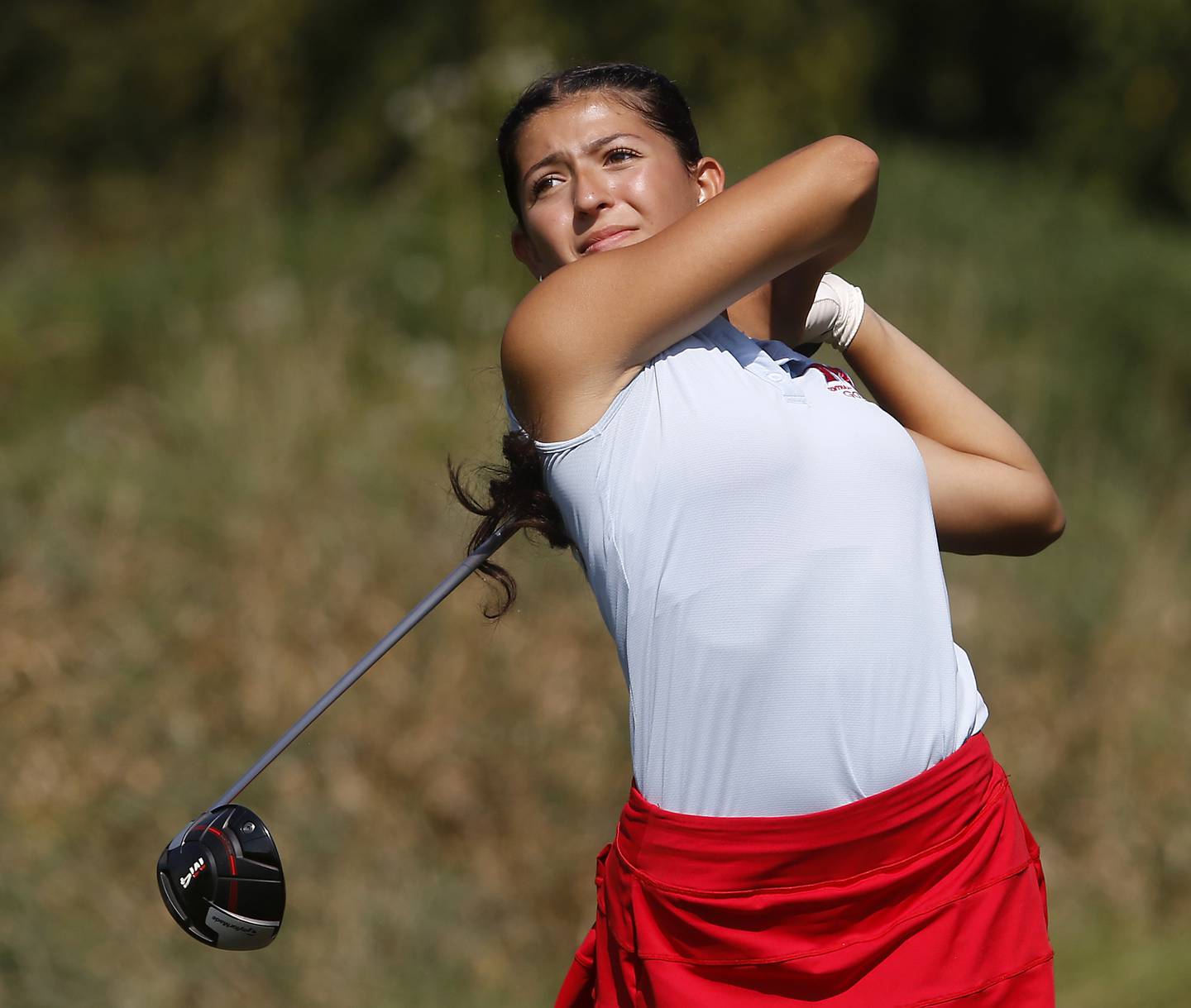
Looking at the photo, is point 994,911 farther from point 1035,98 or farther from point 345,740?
point 1035,98

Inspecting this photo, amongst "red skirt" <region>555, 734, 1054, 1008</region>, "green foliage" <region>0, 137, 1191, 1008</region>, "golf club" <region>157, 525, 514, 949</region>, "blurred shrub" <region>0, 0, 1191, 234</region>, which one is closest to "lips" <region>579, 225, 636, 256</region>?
"golf club" <region>157, 525, 514, 949</region>

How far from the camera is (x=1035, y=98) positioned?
34.0ft

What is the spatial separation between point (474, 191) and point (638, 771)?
19.4 ft

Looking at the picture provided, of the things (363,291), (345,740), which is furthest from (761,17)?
→ (345,740)

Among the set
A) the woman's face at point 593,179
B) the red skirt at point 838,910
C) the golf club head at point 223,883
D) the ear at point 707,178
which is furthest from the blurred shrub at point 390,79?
the red skirt at point 838,910

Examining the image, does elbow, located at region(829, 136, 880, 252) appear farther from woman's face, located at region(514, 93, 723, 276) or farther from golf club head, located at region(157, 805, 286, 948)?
golf club head, located at region(157, 805, 286, 948)

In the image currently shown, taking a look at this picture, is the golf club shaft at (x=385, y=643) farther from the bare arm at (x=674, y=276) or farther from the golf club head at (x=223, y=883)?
the bare arm at (x=674, y=276)

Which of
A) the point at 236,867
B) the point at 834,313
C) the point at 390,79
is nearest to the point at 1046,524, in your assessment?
the point at 834,313

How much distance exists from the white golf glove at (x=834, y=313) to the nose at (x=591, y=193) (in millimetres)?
342

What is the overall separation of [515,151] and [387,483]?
3.82 metres

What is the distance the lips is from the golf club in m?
0.40

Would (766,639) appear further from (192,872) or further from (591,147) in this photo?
(192,872)

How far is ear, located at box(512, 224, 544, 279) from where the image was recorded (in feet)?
6.79

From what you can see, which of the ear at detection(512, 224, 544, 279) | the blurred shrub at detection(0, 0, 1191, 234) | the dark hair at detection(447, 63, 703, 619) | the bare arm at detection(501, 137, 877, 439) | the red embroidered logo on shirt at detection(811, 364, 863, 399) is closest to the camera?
the bare arm at detection(501, 137, 877, 439)
